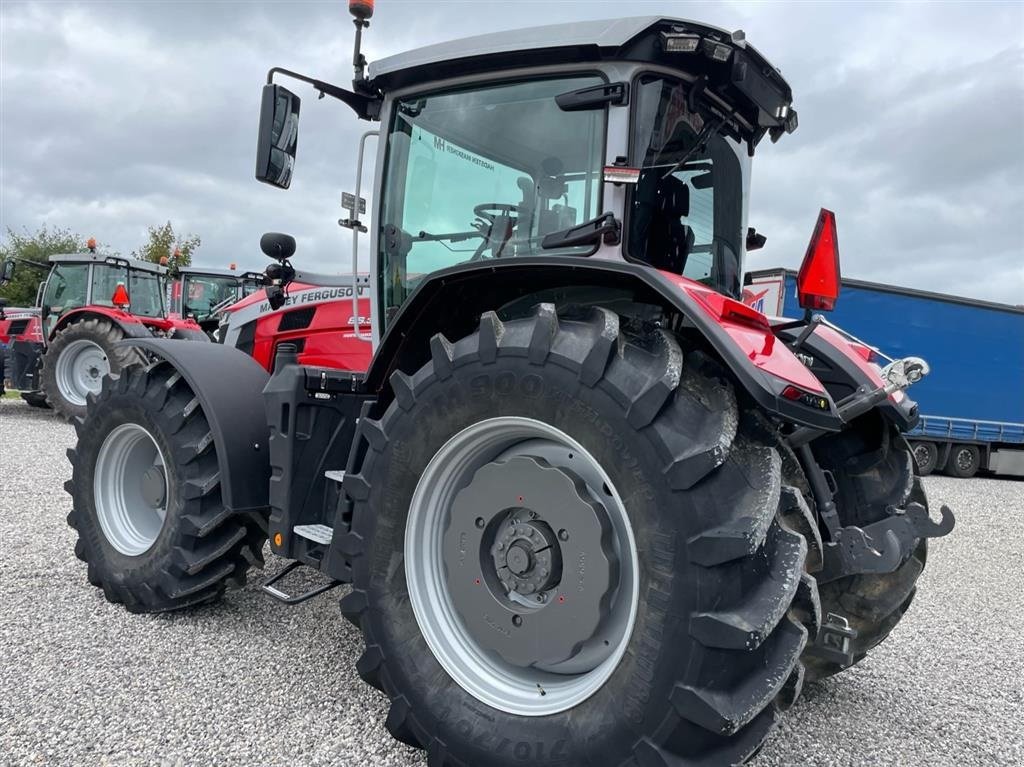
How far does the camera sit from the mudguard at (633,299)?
1.91 m

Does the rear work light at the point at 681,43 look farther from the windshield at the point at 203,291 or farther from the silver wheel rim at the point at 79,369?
the windshield at the point at 203,291

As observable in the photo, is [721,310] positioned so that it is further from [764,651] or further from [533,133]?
[533,133]

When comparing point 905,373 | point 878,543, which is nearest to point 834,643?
point 878,543

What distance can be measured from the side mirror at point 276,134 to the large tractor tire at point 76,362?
9674mm

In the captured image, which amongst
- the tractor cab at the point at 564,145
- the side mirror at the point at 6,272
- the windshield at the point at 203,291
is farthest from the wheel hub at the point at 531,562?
the windshield at the point at 203,291

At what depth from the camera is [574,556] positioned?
2090 mm

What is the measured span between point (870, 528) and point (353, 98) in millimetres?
2538

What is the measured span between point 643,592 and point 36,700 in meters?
2.13

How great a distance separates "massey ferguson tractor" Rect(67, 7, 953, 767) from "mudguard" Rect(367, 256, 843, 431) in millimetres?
11

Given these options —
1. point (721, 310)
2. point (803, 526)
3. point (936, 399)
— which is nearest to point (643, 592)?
point (803, 526)

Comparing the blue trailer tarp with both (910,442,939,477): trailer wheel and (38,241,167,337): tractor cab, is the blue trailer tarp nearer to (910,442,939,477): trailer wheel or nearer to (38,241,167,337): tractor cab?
(910,442,939,477): trailer wheel

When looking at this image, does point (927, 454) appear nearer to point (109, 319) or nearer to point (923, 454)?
point (923, 454)

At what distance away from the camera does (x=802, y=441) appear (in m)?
2.44

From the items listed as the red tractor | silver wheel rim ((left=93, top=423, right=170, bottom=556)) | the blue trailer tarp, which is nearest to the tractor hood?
silver wheel rim ((left=93, top=423, right=170, bottom=556))
